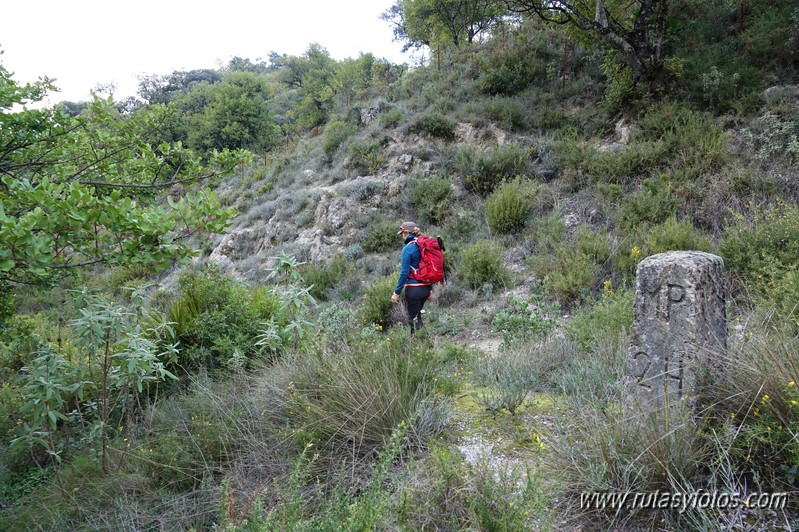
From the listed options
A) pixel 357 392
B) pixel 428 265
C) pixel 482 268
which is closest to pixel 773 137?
pixel 482 268

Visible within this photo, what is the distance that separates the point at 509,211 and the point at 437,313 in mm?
3263

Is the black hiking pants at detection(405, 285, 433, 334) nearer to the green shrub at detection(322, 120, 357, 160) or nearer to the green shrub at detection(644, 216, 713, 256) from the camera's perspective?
the green shrub at detection(644, 216, 713, 256)

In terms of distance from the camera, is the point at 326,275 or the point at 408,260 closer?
the point at 408,260

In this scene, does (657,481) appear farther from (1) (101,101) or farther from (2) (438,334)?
(1) (101,101)

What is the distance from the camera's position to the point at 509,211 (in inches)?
372

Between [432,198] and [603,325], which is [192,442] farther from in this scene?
[432,198]

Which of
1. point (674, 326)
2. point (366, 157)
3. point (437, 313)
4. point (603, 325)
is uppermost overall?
point (366, 157)

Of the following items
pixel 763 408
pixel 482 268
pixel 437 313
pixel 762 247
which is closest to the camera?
pixel 763 408

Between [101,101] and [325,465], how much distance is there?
4012 mm

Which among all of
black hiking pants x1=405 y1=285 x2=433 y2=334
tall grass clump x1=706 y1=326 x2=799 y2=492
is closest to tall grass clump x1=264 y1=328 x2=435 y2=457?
tall grass clump x1=706 y1=326 x2=799 y2=492

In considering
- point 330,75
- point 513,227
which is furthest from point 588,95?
point 330,75

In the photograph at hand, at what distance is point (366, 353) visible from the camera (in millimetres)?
3561

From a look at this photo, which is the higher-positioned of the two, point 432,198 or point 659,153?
point 659,153

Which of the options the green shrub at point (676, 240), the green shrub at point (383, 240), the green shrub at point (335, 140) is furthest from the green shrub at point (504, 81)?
the green shrub at point (676, 240)
